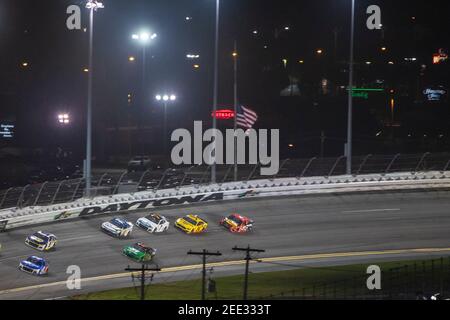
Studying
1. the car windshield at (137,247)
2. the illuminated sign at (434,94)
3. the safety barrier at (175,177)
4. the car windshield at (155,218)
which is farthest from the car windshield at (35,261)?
the illuminated sign at (434,94)

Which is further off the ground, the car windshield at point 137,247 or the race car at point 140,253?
the car windshield at point 137,247

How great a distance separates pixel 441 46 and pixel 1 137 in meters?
54.3

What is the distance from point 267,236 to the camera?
2919cm

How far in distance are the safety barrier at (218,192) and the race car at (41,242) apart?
2.80 m

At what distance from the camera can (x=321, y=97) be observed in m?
73.3

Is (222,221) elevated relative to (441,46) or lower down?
lower down

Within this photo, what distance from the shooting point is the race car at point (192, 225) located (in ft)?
95.6

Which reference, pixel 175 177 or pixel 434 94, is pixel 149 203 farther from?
pixel 434 94

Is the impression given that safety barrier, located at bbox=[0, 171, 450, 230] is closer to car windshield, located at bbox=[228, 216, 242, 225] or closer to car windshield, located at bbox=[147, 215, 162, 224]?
car windshield, located at bbox=[147, 215, 162, 224]

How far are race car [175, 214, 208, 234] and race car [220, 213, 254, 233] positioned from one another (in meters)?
0.89

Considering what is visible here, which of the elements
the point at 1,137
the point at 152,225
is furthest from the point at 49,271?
the point at 1,137

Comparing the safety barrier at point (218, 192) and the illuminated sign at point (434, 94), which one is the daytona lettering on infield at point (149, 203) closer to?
the safety barrier at point (218, 192)

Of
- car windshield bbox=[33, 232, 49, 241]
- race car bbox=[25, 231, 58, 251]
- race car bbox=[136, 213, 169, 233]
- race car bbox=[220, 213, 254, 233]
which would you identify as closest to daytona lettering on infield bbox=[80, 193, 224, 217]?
race car bbox=[136, 213, 169, 233]

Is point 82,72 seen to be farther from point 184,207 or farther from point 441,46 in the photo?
point 441,46
